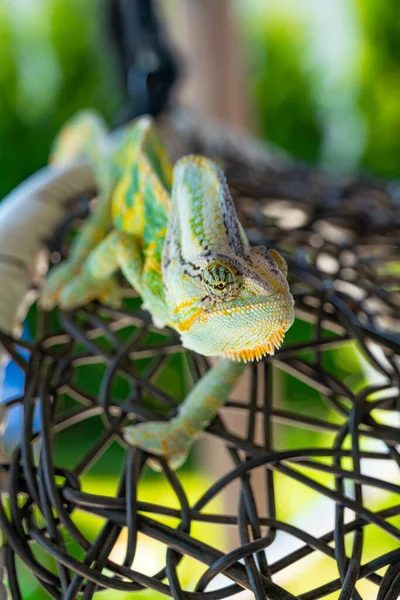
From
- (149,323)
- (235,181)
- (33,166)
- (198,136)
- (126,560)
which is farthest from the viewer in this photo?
(33,166)

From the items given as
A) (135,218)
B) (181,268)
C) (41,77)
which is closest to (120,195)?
(135,218)

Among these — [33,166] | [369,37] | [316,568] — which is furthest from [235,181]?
[369,37]

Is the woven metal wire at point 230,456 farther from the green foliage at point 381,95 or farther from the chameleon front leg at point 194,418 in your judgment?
the green foliage at point 381,95

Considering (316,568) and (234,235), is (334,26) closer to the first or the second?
(316,568)

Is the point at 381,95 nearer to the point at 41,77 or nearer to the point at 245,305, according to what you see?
the point at 41,77

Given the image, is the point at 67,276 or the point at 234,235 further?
the point at 67,276

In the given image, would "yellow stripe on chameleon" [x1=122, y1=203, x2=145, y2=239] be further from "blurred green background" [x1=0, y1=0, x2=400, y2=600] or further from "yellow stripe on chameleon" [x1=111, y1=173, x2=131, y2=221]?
"blurred green background" [x1=0, y1=0, x2=400, y2=600]

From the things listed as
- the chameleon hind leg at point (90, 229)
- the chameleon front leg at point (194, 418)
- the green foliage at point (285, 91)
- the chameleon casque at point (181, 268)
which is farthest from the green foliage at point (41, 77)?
the chameleon front leg at point (194, 418)
